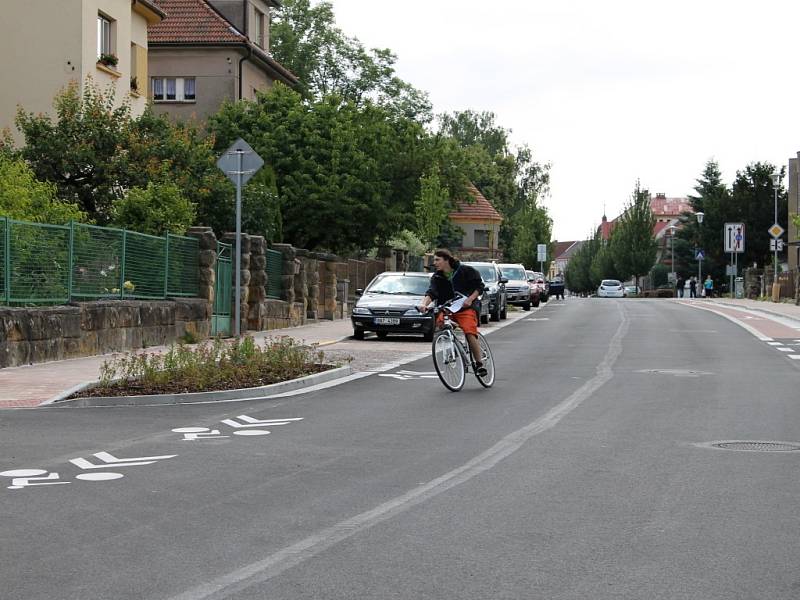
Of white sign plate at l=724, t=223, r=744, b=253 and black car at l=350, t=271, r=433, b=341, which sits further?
white sign plate at l=724, t=223, r=744, b=253

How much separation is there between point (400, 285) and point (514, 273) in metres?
21.8

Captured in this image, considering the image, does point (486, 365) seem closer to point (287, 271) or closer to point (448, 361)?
point (448, 361)

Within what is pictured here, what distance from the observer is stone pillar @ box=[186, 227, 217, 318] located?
82.2ft

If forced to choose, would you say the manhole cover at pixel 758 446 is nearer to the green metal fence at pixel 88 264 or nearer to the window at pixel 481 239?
the green metal fence at pixel 88 264

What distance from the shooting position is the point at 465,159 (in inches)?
2215

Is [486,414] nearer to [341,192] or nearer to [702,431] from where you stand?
[702,431]

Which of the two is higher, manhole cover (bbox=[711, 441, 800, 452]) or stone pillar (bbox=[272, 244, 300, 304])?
stone pillar (bbox=[272, 244, 300, 304])

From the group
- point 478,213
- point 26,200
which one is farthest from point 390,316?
point 478,213

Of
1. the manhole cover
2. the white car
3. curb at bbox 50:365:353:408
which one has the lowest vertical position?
the white car

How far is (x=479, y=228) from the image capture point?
10362 centimetres

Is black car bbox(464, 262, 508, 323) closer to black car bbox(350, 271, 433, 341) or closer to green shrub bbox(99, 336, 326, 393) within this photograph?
black car bbox(350, 271, 433, 341)

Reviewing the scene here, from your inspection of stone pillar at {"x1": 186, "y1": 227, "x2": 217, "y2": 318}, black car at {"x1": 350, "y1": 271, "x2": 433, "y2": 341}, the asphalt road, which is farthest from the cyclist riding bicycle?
black car at {"x1": 350, "y1": 271, "x2": 433, "y2": 341}

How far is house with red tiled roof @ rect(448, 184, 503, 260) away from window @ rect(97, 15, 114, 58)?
204ft

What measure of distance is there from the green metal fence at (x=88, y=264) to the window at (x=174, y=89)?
970 inches
